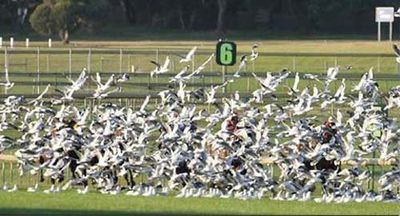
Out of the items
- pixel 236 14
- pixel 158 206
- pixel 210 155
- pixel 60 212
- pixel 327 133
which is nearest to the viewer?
pixel 60 212

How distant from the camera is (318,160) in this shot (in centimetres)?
2306

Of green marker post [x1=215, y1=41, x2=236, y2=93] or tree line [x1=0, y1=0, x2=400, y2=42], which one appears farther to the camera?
tree line [x1=0, y1=0, x2=400, y2=42]

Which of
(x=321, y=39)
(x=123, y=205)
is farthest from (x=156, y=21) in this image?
(x=123, y=205)

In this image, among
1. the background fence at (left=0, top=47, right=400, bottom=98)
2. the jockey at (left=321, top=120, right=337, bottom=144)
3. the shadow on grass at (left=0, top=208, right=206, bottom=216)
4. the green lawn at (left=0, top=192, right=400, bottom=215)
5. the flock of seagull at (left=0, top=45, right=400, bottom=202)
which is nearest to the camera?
the shadow on grass at (left=0, top=208, right=206, bottom=216)

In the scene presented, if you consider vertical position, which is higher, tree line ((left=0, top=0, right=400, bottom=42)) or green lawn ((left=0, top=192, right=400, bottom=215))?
tree line ((left=0, top=0, right=400, bottom=42))

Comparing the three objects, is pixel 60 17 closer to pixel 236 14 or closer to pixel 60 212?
pixel 236 14

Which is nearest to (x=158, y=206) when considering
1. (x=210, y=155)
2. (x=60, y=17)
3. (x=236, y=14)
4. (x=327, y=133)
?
(x=210, y=155)

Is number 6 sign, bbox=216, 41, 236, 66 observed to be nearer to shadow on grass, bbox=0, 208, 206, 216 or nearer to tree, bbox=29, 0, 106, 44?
shadow on grass, bbox=0, 208, 206, 216

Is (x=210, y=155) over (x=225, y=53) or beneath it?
beneath

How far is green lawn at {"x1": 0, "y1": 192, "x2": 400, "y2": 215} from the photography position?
59.2 feet

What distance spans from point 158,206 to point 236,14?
8311cm

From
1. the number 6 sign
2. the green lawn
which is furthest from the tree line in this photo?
the green lawn

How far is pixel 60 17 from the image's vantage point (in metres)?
82.0

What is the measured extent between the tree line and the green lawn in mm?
71276
